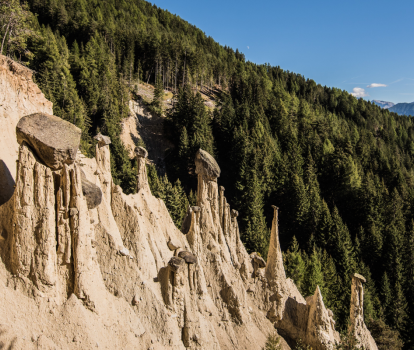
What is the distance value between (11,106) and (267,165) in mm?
36881

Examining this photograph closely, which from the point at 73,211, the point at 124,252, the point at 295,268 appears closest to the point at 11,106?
the point at 73,211

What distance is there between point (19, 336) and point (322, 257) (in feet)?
110

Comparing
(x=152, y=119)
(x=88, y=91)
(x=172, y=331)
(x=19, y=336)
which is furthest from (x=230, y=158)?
(x=19, y=336)

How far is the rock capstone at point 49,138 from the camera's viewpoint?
8.20 meters

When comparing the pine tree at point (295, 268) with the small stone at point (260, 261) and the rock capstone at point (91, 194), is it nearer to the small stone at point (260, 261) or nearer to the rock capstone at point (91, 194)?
the small stone at point (260, 261)

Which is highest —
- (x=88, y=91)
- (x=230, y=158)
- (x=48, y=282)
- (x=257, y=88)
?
(x=257, y=88)

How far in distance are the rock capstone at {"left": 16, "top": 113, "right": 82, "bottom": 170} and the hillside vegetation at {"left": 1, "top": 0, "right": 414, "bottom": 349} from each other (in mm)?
25552

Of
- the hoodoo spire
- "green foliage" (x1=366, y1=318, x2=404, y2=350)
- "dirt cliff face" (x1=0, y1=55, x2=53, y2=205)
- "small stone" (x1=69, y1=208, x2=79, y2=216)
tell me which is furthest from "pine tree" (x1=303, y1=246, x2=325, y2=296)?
"dirt cliff face" (x1=0, y1=55, x2=53, y2=205)

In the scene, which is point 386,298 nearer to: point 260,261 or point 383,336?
point 383,336

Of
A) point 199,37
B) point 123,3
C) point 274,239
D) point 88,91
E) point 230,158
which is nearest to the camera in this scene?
point 274,239

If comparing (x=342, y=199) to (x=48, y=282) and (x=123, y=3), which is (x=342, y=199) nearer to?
(x=48, y=282)

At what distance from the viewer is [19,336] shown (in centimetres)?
738

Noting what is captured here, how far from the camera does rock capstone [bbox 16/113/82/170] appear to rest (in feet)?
26.9

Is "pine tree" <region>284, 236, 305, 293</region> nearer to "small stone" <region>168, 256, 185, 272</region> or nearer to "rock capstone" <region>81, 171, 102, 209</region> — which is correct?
"small stone" <region>168, 256, 185, 272</region>
